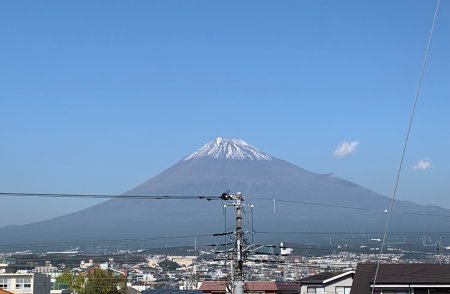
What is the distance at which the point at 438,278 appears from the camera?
114 ft

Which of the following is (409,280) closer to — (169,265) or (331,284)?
(331,284)

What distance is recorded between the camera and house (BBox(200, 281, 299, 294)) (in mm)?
52312

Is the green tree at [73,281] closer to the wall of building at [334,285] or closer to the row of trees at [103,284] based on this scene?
the row of trees at [103,284]

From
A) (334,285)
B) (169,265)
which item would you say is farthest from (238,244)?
(169,265)

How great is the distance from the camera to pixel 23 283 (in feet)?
210

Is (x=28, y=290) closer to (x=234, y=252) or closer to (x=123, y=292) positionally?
(x=123, y=292)

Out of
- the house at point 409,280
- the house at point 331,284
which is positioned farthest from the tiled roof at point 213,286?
the house at point 409,280

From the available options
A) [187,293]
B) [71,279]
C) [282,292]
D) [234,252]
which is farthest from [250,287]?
[71,279]

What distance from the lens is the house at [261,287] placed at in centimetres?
5231

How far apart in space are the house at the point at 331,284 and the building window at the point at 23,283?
1028 inches

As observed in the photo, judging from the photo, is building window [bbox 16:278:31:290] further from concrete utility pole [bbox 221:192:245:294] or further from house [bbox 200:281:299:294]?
concrete utility pole [bbox 221:192:245:294]

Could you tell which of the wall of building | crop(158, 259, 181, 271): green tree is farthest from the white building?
crop(158, 259, 181, 271): green tree

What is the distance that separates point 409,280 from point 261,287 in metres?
19.0

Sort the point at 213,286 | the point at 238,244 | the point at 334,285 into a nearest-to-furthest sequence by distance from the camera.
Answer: the point at 238,244 < the point at 334,285 < the point at 213,286
